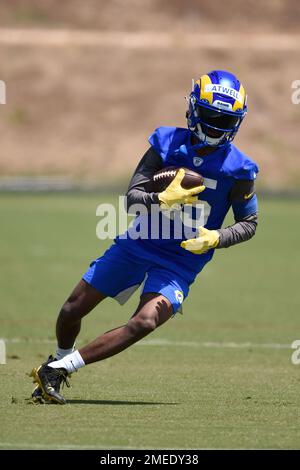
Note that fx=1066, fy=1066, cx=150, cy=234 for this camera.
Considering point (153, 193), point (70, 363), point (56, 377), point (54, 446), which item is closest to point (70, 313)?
point (70, 363)

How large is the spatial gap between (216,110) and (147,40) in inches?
2356

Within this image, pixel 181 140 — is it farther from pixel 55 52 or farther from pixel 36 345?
pixel 55 52

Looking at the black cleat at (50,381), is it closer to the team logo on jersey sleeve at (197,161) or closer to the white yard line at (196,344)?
the team logo on jersey sleeve at (197,161)

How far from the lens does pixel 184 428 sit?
Answer: 668 cm

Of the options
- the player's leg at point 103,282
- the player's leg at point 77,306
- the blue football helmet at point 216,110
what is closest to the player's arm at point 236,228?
the blue football helmet at point 216,110

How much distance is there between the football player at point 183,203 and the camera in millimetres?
7750

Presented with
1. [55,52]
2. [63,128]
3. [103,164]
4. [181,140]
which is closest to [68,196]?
[103,164]

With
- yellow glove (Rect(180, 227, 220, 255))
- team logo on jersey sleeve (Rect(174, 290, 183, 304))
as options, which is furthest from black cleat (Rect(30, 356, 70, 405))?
yellow glove (Rect(180, 227, 220, 255))

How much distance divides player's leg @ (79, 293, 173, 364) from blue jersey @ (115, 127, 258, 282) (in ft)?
1.15

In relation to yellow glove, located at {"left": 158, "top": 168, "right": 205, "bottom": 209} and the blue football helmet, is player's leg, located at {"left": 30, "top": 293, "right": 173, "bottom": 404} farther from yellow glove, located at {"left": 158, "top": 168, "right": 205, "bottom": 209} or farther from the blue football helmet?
the blue football helmet

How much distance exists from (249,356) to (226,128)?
3.68 metres

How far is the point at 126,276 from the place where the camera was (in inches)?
313

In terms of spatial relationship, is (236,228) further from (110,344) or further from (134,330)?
(110,344)

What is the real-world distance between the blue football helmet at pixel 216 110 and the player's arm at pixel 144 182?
37cm
